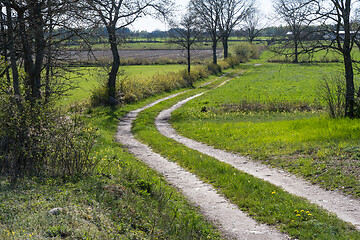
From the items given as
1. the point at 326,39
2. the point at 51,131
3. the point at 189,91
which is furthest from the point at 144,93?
the point at 51,131

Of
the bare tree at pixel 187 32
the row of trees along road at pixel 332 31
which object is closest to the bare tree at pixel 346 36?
the row of trees along road at pixel 332 31

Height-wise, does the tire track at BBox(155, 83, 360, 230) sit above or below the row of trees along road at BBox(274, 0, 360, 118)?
below

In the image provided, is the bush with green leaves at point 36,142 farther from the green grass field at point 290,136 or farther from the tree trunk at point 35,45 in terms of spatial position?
the green grass field at point 290,136

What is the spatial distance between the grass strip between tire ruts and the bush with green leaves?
3609mm

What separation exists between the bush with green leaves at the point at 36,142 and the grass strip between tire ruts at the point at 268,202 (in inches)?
142

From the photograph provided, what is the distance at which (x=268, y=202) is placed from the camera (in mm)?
7504

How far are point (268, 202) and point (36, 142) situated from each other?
17.6 feet

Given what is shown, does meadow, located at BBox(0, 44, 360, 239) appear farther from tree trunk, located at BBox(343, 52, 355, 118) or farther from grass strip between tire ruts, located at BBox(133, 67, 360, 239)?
tree trunk, located at BBox(343, 52, 355, 118)

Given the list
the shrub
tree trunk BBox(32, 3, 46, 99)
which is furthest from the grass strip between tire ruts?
the shrub

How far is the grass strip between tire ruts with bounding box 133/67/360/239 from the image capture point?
241 inches

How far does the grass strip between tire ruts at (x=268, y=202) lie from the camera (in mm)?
6121

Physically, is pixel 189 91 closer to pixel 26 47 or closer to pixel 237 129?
pixel 237 129

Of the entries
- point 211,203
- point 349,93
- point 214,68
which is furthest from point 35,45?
point 214,68

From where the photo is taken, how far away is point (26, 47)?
909 cm
